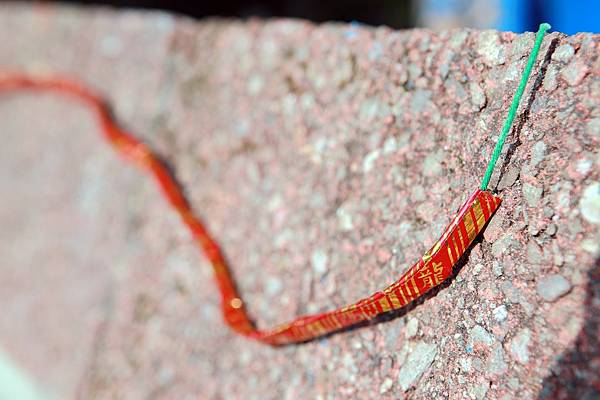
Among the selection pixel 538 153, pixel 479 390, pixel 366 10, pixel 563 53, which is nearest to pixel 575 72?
pixel 563 53

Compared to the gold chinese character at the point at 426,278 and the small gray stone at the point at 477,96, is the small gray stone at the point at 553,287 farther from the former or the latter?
the small gray stone at the point at 477,96

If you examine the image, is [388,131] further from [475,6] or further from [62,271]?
[475,6]

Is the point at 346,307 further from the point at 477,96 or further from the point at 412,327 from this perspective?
the point at 477,96

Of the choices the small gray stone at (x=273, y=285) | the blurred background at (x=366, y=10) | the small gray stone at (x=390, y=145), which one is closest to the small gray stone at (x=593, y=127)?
the small gray stone at (x=390, y=145)

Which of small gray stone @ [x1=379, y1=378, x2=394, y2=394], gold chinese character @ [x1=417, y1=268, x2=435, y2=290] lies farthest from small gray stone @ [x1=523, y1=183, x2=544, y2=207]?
small gray stone @ [x1=379, y1=378, x2=394, y2=394]

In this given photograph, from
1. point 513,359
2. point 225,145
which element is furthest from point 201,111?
point 513,359

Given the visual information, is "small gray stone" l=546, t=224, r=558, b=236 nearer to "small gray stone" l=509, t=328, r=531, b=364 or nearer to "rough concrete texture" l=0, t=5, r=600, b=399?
"rough concrete texture" l=0, t=5, r=600, b=399
